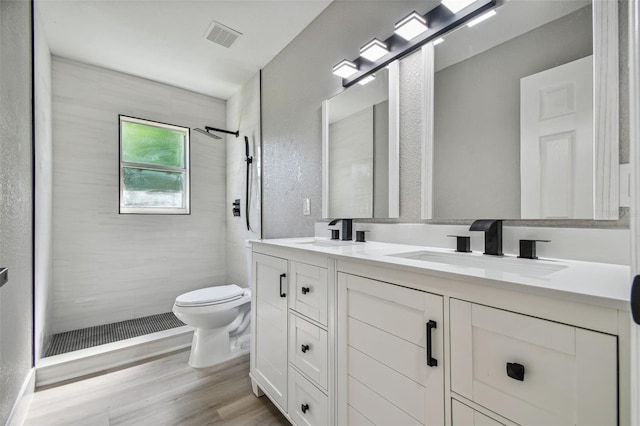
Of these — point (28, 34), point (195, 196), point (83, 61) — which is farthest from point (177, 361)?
point (83, 61)

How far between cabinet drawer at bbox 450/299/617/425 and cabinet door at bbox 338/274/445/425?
0.22 ft

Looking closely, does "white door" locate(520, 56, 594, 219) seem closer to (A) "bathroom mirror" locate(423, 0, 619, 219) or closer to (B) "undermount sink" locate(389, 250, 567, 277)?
(A) "bathroom mirror" locate(423, 0, 619, 219)

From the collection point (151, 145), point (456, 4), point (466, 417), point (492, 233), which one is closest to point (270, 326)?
point (466, 417)

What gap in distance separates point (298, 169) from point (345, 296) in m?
1.34

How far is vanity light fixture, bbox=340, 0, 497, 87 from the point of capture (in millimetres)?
1177

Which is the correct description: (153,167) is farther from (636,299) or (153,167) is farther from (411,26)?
(636,299)

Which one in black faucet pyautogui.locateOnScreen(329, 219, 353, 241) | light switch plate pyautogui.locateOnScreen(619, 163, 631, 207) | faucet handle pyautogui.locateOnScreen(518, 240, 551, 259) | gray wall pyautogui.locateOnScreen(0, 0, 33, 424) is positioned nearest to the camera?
light switch plate pyautogui.locateOnScreen(619, 163, 631, 207)

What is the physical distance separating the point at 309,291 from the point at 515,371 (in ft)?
2.52

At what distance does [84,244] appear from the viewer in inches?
99.7

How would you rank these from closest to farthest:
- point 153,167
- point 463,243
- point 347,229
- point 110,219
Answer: point 463,243 → point 347,229 → point 110,219 → point 153,167

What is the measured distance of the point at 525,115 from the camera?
1.03 meters

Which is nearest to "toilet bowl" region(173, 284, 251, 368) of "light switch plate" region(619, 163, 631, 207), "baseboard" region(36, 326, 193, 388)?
"baseboard" region(36, 326, 193, 388)

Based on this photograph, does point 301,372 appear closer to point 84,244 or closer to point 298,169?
point 298,169

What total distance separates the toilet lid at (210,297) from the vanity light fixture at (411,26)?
1964mm
